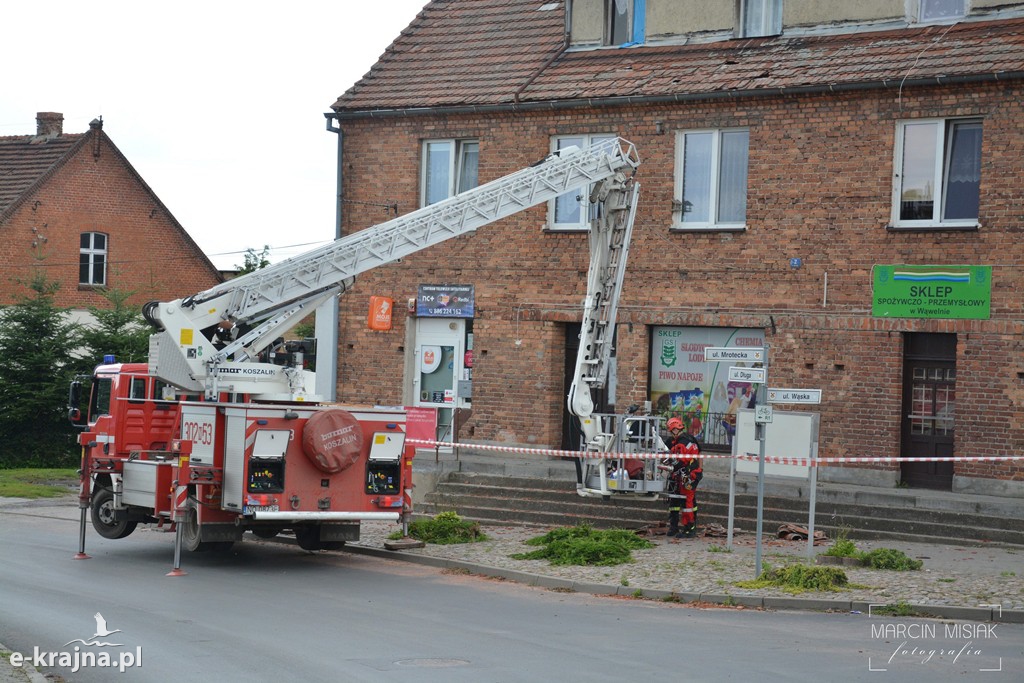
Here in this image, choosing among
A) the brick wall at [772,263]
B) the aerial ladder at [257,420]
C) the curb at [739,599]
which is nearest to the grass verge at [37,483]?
the brick wall at [772,263]

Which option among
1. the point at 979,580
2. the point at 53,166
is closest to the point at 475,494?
the point at 979,580

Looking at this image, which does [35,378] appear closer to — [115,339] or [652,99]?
[115,339]

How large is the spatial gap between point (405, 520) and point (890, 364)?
331 inches

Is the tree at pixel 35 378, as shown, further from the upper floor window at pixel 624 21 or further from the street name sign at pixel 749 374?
the street name sign at pixel 749 374

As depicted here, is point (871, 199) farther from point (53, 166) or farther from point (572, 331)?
point (53, 166)

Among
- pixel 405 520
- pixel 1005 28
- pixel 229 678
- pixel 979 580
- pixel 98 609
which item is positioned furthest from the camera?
pixel 1005 28

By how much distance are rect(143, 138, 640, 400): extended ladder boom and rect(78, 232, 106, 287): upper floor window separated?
81.1 feet

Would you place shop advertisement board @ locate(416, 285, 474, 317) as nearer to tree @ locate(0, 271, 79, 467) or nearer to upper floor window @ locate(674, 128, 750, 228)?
upper floor window @ locate(674, 128, 750, 228)

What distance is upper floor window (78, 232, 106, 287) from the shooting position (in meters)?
39.7

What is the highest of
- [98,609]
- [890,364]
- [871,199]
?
[871,199]

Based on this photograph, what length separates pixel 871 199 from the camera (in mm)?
20609

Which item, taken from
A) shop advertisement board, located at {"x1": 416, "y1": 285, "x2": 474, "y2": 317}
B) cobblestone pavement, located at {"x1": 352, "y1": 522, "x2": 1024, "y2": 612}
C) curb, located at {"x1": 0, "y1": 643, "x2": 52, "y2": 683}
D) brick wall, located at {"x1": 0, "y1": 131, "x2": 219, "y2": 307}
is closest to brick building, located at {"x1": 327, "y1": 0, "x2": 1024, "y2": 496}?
shop advertisement board, located at {"x1": 416, "y1": 285, "x2": 474, "y2": 317}

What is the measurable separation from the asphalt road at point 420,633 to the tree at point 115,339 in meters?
15.3

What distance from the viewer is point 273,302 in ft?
53.7
